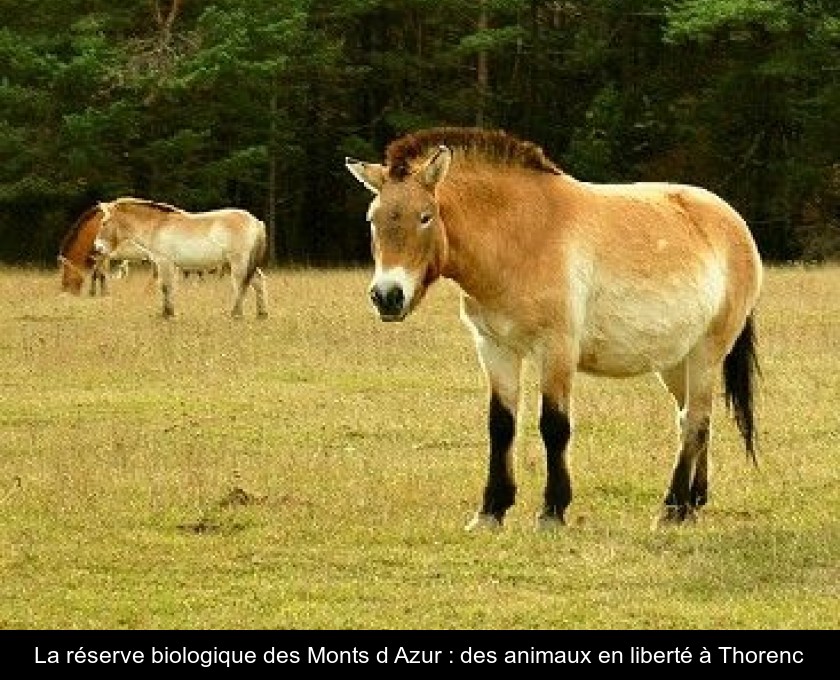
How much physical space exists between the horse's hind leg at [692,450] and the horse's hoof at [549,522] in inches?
26.0

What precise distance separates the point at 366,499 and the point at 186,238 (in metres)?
13.1

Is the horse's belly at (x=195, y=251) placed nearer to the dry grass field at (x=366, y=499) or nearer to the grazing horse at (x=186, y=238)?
the grazing horse at (x=186, y=238)

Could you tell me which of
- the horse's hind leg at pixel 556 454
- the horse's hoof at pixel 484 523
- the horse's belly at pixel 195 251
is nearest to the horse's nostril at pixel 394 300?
the horse's hind leg at pixel 556 454

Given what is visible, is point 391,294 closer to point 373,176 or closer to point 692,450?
point 373,176

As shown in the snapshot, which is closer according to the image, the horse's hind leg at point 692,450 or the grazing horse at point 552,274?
the grazing horse at point 552,274

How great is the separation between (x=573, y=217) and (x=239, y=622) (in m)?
2.94

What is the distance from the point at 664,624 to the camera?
7273 mm

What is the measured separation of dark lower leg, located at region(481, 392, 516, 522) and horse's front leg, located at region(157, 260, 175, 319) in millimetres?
12417

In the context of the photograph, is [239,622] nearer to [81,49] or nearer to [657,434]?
[657,434]

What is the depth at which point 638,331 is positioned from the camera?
938 centimetres

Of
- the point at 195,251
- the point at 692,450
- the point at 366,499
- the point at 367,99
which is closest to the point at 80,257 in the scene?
the point at 195,251

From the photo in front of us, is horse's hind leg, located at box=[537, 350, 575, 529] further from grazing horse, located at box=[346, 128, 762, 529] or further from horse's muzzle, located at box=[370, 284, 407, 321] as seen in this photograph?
horse's muzzle, located at box=[370, 284, 407, 321]

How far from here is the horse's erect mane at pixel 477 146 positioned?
9039mm
